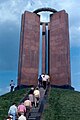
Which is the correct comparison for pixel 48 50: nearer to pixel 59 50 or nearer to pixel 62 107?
pixel 59 50

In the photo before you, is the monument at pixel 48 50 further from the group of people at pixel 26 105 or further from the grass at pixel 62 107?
the grass at pixel 62 107

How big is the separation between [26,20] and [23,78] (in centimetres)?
551

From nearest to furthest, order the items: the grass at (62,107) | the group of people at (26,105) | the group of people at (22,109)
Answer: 1. the group of people at (22,109)
2. the group of people at (26,105)
3. the grass at (62,107)

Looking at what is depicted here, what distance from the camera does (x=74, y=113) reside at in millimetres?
15359

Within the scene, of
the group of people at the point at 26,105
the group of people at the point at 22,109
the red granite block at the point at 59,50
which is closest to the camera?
the group of people at the point at 22,109

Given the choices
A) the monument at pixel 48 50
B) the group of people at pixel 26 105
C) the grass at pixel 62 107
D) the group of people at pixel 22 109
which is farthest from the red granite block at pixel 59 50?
the group of people at pixel 22 109

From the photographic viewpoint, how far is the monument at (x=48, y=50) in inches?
994

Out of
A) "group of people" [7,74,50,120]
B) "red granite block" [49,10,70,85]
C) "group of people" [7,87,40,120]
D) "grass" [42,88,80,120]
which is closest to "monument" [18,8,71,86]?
"red granite block" [49,10,70,85]

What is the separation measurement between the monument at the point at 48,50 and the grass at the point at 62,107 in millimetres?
4902

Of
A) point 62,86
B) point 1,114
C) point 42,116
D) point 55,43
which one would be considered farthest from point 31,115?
point 55,43

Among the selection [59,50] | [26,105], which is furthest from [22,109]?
[59,50]

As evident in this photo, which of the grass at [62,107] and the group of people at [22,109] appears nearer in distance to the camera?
the group of people at [22,109]

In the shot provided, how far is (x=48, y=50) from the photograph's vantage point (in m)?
27.7

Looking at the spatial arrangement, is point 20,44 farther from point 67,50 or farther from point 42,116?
point 42,116
